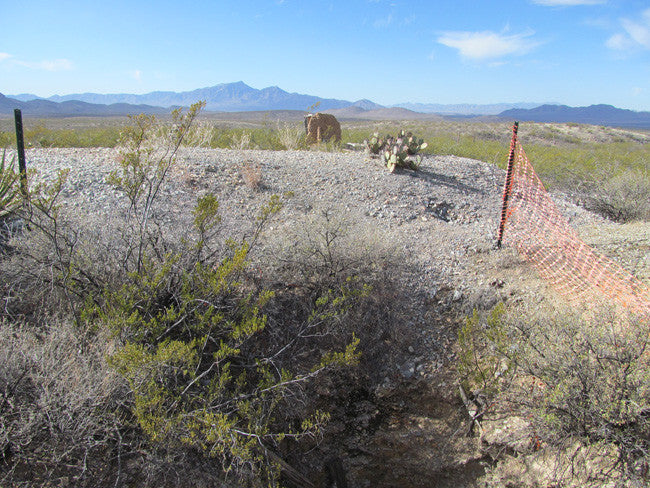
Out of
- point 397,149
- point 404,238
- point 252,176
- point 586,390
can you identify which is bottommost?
point 586,390

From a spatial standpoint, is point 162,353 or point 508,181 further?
point 508,181

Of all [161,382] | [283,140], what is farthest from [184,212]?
[283,140]

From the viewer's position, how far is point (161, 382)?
292cm

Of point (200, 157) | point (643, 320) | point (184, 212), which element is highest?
point (200, 157)

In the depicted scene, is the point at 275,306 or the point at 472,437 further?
the point at 275,306

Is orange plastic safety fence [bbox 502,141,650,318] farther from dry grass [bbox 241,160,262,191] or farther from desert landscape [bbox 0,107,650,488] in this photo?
dry grass [bbox 241,160,262,191]

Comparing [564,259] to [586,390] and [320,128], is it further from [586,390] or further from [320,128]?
[320,128]

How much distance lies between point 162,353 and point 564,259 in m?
4.96

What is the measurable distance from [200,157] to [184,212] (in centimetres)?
268

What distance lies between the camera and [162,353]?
265 cm

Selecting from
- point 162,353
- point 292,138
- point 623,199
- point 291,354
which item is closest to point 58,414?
point 162,353

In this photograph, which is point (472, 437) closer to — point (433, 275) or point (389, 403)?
point (389, 403)

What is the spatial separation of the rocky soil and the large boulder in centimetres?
449

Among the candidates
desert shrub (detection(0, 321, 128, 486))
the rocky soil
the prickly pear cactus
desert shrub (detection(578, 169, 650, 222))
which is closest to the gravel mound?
the rocky soil
